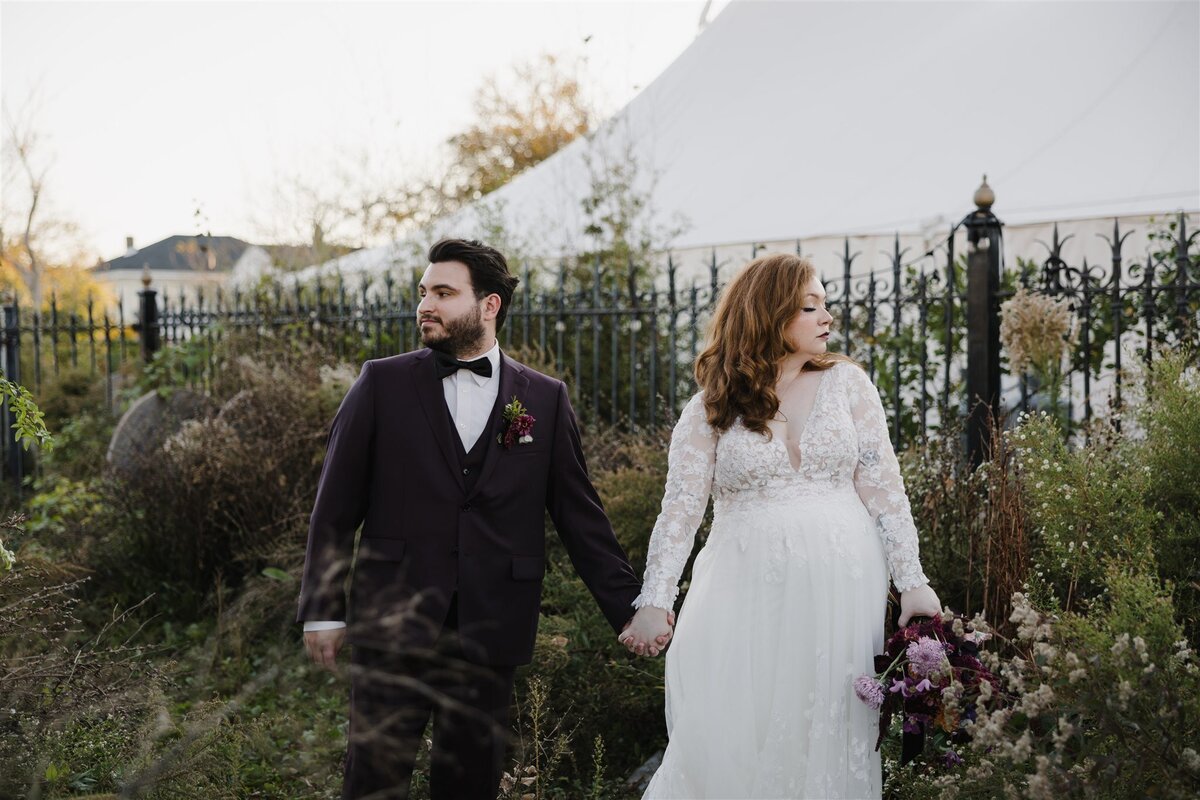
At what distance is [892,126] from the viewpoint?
10414 mm

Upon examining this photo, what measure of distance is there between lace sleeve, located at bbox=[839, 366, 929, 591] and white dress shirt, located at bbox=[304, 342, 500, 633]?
3.36ft

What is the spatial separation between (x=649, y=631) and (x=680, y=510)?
1.11 ft

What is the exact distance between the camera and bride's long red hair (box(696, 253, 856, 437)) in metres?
3.03

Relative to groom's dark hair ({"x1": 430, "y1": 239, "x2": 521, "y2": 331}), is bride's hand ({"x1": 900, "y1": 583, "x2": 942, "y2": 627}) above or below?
below

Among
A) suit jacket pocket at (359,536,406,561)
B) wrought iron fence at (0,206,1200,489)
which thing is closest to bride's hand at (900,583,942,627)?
suit jacket pocket at (359,536,406,561)

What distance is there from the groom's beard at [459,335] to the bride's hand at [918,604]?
1.37m

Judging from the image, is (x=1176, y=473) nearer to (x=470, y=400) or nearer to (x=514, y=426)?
(x=514, y=426)

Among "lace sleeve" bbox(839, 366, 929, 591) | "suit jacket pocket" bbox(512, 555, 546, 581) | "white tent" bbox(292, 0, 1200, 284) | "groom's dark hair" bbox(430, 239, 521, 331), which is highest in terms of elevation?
"white tent" bbox(292, 0, 1200, 284)

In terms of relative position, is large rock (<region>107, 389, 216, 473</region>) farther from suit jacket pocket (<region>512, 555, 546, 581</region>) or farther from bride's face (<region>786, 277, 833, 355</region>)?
bride's face (<region>786, 277, 833, 355</region>)

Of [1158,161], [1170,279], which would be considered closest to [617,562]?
[1170,279]

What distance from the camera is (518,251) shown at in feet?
32.2

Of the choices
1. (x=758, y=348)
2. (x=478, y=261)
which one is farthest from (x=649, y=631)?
(x=478, y=261)

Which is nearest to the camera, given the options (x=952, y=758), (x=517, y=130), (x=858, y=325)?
(x=952, y=758)

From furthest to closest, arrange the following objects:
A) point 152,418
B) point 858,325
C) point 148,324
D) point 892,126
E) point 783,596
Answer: point 892,126
point 148,324
point 152,418
point 858,325
point 783,596
